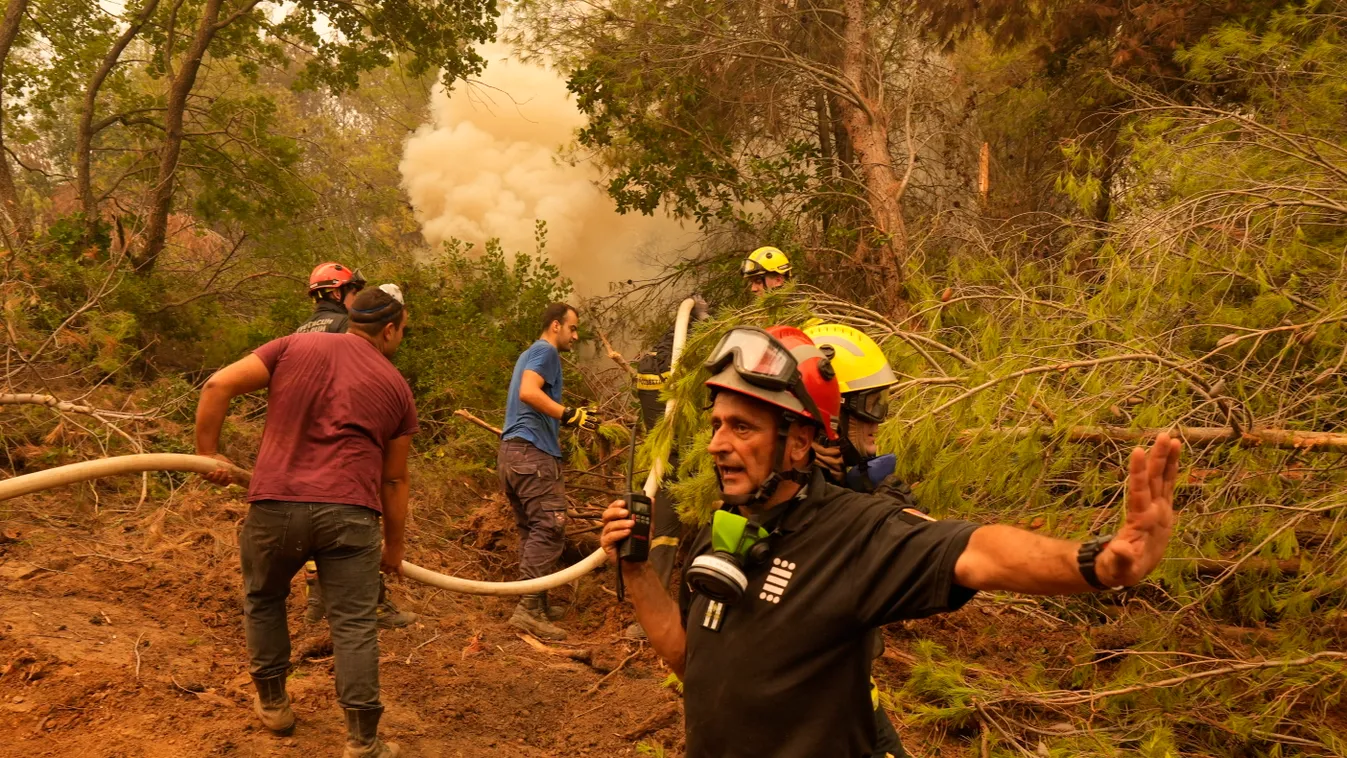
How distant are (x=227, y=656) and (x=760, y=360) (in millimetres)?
4345

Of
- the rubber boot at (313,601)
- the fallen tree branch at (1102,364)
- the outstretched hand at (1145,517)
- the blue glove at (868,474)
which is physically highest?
the outstretched hand at (1145,517)

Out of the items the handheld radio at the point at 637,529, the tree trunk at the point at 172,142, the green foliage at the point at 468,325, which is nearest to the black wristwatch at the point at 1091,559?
the handheld radio at the point at 637,529

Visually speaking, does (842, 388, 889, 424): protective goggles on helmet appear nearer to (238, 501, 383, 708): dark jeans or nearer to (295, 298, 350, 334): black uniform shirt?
(238, 501, 383, 708): dark jeans

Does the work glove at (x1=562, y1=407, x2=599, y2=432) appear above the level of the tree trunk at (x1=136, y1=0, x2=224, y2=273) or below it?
below

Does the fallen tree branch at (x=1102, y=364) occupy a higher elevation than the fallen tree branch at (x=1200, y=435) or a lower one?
higher

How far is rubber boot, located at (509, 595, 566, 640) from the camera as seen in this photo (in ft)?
21.1

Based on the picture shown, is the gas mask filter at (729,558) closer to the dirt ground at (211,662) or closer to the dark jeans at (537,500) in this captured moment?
the dirt ground at (211,662)

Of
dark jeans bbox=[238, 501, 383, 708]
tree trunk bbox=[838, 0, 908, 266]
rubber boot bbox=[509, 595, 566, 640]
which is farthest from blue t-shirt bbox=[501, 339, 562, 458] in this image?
tree trunk bbox=[838, 0, 908, 266]

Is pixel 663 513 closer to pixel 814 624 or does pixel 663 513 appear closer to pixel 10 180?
pixel 814 624

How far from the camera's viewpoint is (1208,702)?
447 cm

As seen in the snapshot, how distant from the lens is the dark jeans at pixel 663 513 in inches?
219

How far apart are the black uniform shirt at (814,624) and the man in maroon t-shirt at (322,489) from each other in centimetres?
225

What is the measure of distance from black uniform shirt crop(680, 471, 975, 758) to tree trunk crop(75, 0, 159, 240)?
11367 millimetres

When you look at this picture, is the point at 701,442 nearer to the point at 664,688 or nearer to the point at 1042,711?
the point at 664,688
